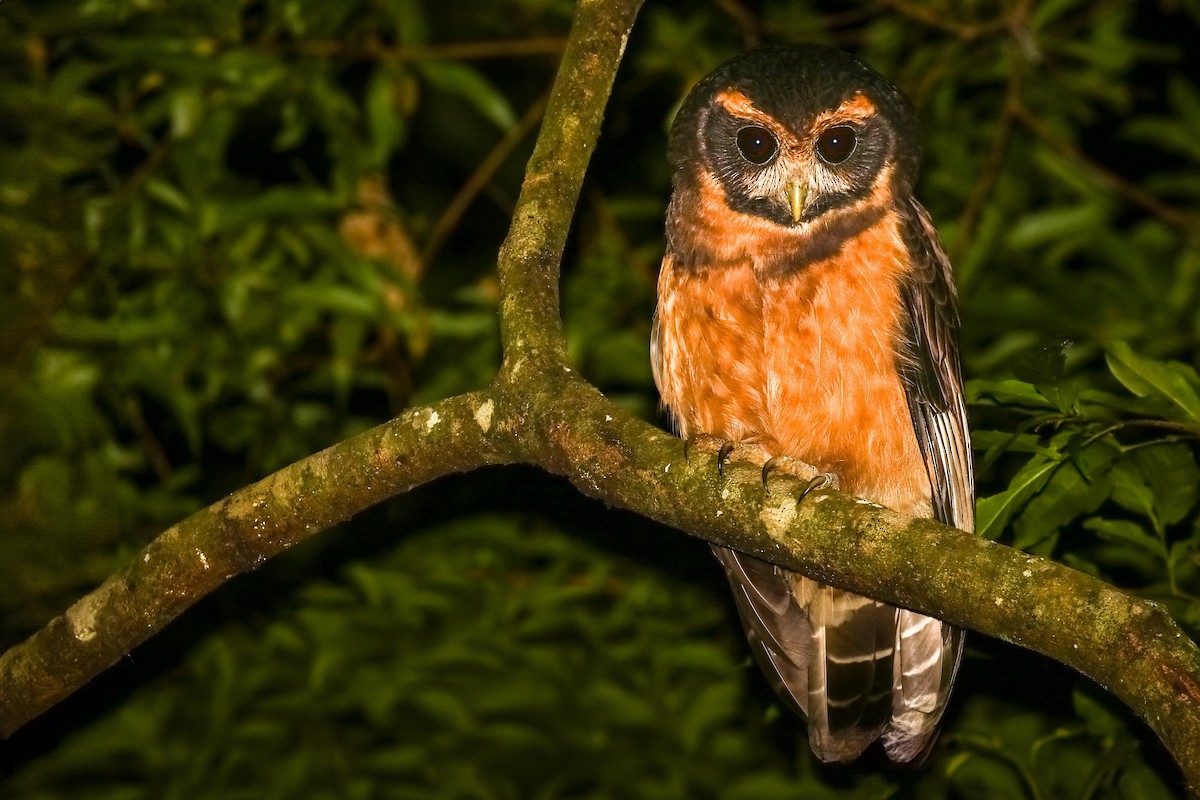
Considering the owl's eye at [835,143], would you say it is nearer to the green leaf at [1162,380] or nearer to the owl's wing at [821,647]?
the owl's wing at [821,647]

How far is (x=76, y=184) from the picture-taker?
541 cm

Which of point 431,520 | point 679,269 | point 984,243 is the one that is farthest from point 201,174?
point 984,243

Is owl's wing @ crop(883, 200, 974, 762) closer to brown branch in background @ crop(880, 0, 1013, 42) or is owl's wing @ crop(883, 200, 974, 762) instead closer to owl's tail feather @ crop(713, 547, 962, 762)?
owl's tail feather @ crop(713, 547, 962, 762)

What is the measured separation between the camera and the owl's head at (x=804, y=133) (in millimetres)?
4102

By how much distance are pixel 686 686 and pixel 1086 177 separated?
285 cm

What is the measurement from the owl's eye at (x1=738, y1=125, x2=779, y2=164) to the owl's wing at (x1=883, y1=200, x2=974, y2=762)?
467mm

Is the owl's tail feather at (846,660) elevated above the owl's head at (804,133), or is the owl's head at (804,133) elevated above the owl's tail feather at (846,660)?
the owl's head at (804,133)

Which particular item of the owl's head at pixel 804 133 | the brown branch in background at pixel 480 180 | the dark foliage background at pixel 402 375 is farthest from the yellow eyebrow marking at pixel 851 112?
the brown branch in background at pixel 480 180

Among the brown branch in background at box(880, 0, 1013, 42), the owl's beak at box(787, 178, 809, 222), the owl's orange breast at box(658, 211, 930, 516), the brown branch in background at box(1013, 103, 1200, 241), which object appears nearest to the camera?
the owl's orange breast at box(658, 211, 930, 516)

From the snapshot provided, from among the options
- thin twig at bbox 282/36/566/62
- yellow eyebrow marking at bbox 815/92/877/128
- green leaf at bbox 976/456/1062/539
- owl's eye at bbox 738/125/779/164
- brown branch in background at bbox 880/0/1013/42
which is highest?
yellow eyebrow marking at bbox 815/92/877/128

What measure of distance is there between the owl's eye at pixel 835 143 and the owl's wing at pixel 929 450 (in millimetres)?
279

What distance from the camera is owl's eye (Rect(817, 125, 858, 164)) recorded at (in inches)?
163

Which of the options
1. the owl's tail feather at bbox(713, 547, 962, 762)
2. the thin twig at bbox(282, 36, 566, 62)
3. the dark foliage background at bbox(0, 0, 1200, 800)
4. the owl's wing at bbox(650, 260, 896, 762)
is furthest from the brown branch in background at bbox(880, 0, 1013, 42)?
the owl's tail feather at bbox(713, 547, 962, 762)

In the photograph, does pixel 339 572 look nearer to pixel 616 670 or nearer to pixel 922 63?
pixel 616 670
